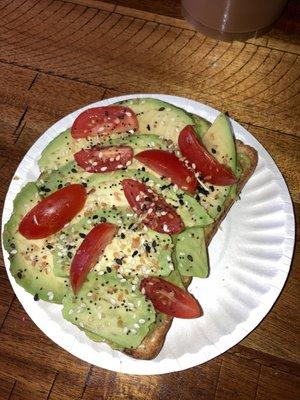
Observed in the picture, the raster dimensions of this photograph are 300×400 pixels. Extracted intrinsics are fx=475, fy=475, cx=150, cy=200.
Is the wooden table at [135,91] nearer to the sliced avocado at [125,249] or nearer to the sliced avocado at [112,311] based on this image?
the sliced avocado at [112,311]

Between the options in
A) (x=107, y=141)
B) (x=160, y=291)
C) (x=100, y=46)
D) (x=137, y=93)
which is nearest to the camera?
(x=160, y=291)

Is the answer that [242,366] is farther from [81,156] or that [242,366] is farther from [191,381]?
[81,156]

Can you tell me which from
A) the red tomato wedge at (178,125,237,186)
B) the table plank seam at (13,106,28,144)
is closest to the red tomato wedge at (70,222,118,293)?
the red tomato wedge at (178,125,237,186)

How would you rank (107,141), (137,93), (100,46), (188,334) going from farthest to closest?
1. (100,46)
2. (137,93)
3. (107,141)
4. (188,334)

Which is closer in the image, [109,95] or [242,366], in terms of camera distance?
[242,366]

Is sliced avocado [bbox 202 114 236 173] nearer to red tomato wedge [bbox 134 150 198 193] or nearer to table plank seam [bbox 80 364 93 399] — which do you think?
red tomato wedge [bbox 134 150 198 193]

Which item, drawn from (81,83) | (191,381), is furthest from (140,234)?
(81,83)

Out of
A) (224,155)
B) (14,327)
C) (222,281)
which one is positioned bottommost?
(14,327)
